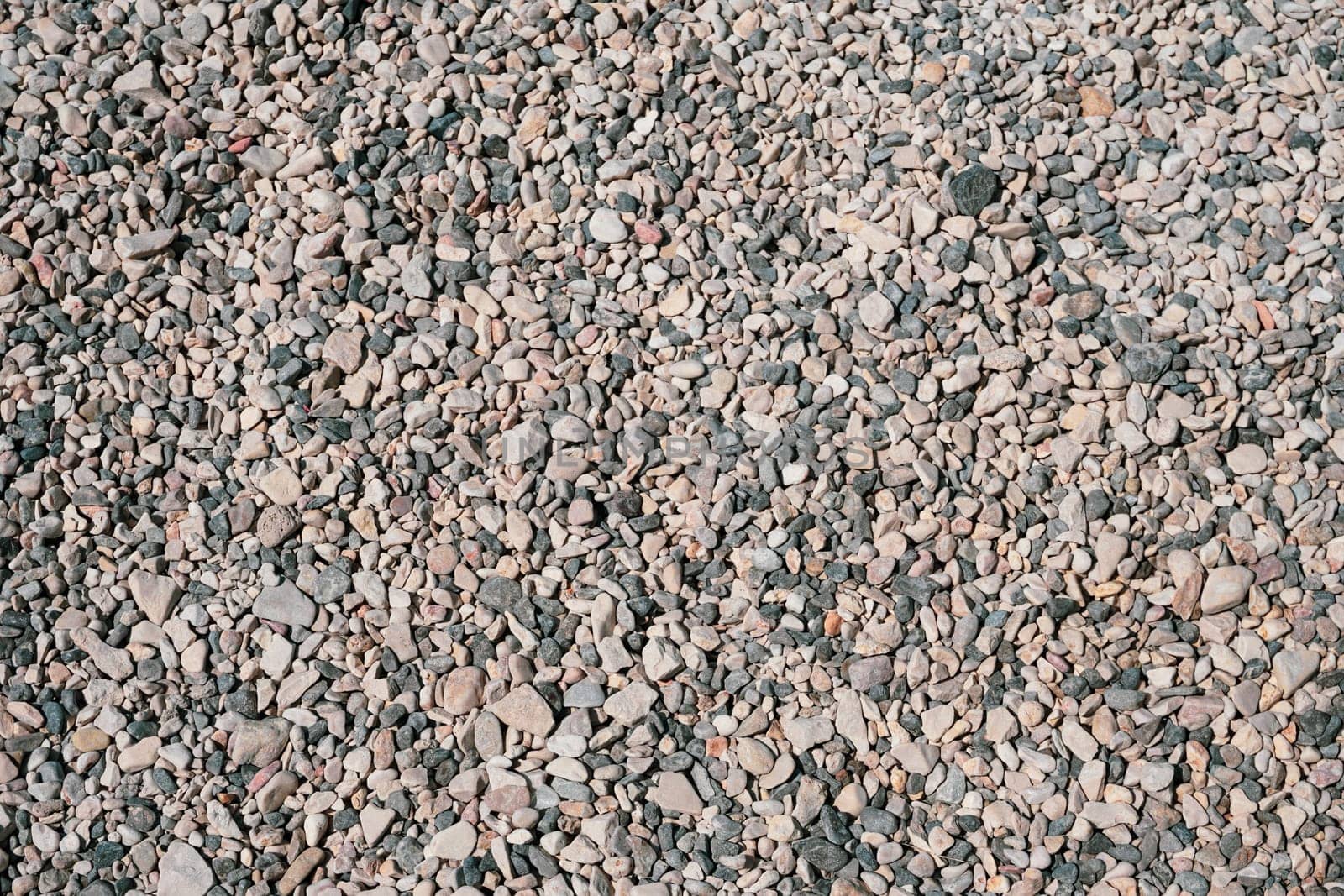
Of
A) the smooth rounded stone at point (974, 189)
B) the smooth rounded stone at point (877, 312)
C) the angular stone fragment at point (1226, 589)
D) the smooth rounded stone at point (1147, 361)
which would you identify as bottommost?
the angular stone fragment at point (1226, 589)

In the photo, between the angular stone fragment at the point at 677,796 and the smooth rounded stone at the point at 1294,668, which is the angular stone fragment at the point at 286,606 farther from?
the smooth rounded stone at the point at 1294,668

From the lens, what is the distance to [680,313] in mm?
2842

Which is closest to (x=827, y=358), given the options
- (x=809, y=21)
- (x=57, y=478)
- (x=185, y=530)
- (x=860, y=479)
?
(x=860, y=479)

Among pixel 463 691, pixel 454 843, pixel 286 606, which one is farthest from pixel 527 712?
pixel 286 606

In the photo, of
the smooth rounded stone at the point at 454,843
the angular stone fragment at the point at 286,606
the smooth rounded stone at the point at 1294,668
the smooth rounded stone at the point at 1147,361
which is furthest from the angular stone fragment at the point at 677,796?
the smooth rounded stone at the point at 1147,361

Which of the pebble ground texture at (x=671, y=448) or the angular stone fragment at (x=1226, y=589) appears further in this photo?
the angular stone fragment at (x=1226, y=589)

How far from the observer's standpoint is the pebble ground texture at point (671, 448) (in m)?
2.32

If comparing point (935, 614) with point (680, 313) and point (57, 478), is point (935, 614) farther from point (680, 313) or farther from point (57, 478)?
point (57, 478)

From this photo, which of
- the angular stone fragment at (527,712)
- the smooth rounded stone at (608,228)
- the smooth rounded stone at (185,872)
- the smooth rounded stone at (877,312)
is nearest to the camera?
the smooth rounded stone at (185,872)

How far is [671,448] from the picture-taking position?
2691 mm

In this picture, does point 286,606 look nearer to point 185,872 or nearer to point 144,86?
point 185,872

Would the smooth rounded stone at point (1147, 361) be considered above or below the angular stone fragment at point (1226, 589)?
above

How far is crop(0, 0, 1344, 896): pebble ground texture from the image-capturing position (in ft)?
7.63

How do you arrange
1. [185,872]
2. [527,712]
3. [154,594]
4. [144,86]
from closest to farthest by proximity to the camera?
[185,872], [527,712], [154,594], [144,86]
